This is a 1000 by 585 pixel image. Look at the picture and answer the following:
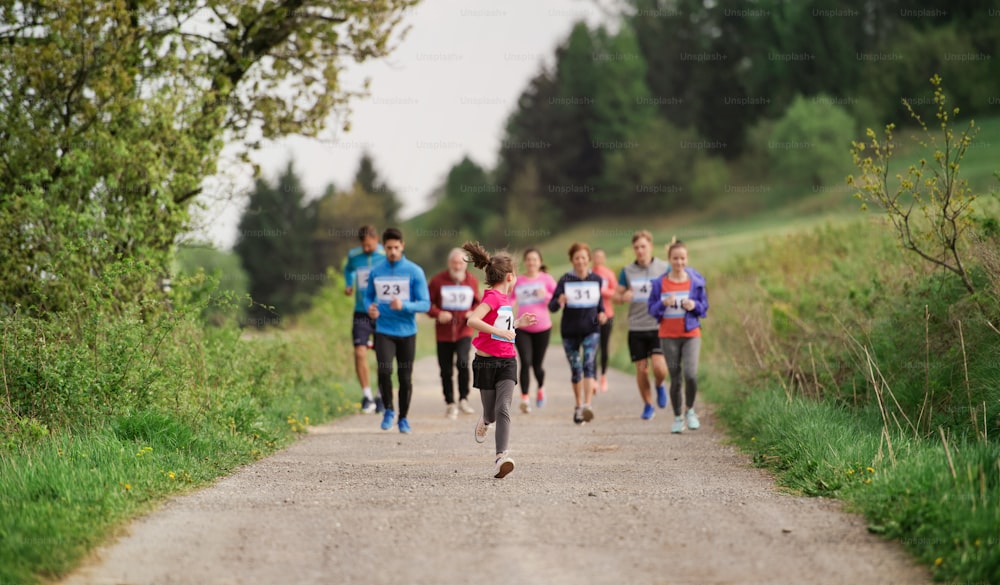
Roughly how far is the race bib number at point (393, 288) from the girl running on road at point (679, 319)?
108 inches

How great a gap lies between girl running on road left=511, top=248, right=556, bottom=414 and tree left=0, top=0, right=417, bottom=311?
4459mm

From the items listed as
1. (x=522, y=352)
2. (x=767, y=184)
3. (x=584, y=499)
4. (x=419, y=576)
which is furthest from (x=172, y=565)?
(x=767, y=184)

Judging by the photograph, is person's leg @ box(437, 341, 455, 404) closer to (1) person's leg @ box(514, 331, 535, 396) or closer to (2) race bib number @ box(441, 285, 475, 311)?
(2) race bib number @ box(441, 285, 475, 311)

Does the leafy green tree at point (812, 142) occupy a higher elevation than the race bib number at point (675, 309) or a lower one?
higher

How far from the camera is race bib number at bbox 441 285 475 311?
15.5 meters

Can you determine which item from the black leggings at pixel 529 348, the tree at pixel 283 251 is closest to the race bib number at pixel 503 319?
the black leggings at pixel 529 348

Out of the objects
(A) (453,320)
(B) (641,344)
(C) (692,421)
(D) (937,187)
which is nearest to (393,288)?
(A) (453,320)

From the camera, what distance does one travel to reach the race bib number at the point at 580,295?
1459 cm

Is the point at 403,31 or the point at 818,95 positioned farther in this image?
the point at 818,95

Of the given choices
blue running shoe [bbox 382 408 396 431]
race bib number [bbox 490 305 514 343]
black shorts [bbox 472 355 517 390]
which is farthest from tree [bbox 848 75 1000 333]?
blue running shoe [bbox 382 408 396 431]

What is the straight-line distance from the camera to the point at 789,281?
66.8 feet

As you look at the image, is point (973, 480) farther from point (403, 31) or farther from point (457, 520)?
point (403, 31)

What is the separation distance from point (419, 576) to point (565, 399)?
12.8m

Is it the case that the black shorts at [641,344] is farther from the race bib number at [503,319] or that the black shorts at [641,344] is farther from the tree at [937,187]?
the race bib number at [503,319]
